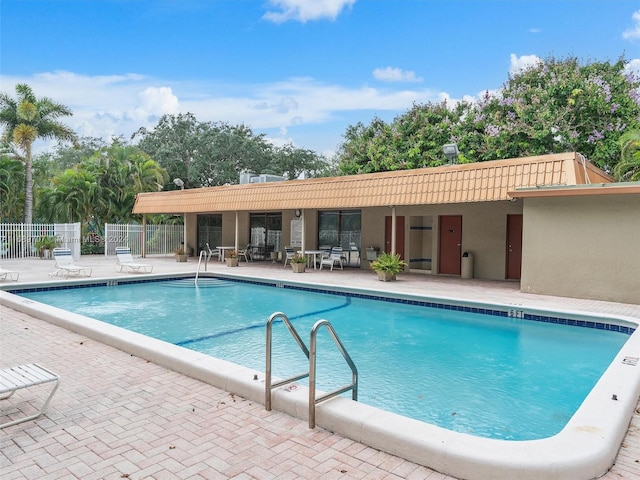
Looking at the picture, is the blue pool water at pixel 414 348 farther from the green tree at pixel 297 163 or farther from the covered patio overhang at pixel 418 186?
the green tree at pixel 297 163

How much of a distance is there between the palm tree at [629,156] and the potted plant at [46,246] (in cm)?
2081

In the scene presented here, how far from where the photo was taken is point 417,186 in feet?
39.6

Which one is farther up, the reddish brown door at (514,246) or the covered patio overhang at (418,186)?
the covered patio overhang at (418,186)

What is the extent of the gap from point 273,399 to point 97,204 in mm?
22977

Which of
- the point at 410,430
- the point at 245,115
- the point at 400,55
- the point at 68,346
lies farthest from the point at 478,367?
the point at 245,115

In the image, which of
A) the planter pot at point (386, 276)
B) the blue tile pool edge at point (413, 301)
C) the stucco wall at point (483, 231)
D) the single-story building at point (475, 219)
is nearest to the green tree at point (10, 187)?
the single-story building at point (475, 219)

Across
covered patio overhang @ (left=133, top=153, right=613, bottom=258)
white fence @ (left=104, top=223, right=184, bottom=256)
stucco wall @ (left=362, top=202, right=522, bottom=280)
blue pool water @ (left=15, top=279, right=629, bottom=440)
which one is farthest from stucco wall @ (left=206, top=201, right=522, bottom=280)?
white fence @ (left=104, top=223, right=184, bottom=256)

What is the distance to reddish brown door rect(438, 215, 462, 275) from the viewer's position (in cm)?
1397

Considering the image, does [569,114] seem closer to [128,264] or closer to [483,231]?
[483,231]

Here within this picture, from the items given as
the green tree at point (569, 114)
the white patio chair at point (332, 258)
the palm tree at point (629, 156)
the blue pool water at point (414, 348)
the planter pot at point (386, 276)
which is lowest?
the blue pool water at point (414, 348)

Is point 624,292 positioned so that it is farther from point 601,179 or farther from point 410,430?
point 410,430

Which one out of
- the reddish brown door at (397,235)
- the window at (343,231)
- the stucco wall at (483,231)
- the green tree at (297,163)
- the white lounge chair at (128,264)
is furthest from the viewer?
the green tree at (297,163)

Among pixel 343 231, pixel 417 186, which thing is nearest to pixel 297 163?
pixel 343 231

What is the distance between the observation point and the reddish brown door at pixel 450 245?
45.8 feet
